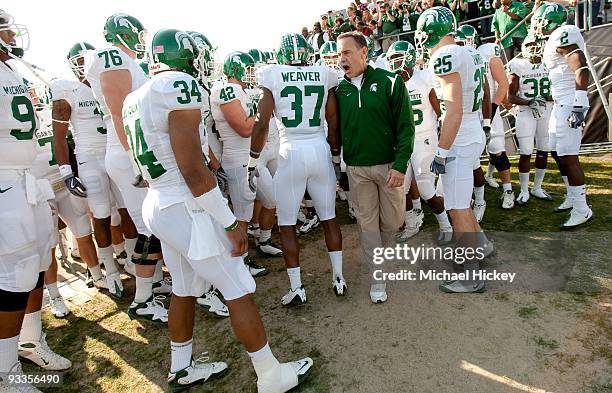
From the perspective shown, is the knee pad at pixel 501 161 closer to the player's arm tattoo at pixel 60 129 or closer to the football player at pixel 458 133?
the football player at pixel 458 133

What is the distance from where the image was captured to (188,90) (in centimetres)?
230

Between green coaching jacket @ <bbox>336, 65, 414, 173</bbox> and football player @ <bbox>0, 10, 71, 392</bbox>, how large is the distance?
239cm

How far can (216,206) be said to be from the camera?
7.88 ft

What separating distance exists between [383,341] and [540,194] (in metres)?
4.01

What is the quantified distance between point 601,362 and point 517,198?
11.6ft

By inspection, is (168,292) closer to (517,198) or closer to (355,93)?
(355,93)

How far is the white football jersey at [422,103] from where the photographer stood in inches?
177

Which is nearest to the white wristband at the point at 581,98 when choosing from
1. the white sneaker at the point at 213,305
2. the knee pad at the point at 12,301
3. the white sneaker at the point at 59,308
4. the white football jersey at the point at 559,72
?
the white football jersey at the point at 559,72

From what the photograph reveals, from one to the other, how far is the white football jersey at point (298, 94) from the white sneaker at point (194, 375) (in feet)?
6.32

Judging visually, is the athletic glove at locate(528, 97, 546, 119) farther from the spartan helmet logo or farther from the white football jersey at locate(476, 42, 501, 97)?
the spartan helmet logo

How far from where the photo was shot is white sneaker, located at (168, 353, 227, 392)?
2.85m

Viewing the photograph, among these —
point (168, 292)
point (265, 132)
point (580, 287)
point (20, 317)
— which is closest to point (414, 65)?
point (265, 132)

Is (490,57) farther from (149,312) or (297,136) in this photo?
(149,312)

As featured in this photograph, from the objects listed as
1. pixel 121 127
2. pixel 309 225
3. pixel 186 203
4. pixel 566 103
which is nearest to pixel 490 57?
pixel 566 103
